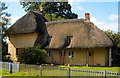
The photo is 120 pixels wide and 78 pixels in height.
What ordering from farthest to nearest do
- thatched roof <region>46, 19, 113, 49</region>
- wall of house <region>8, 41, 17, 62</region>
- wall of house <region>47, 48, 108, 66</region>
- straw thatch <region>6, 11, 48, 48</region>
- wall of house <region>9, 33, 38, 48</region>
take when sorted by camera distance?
wall of house <region>8, 41, 17, 62</region> → wall of house <region>9, 33, 38, 48</region> → straw thatch <region>6, 11, 48, 48</region> → wall of house <region>47, 48, 108, 66</region> → thatched roof <region>46, 19, 113, 49</region>

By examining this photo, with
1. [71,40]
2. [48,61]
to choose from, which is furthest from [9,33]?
[71,40]

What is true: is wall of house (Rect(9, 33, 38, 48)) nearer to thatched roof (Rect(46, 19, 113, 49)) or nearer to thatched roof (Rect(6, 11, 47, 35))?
thatched roof (Rect(6, 11, 47, 35))

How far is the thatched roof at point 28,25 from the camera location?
26.9 metres

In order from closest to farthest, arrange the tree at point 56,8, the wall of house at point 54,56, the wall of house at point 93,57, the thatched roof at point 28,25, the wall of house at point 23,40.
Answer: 1. the wall of house at point 93,57
2. the wall of house at point 54,56
3. the thatched roof at point 28,25
4. the wall of house at point 23,40
5. the tree at point 56,8

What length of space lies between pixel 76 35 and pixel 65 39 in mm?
1579

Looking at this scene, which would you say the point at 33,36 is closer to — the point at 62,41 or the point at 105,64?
the point at 62,41

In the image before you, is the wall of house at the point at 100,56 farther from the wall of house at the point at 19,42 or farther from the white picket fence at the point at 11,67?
the white picket fence at the point at 11,67

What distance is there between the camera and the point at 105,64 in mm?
23266

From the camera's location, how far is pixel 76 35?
24.3 m

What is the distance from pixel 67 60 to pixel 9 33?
9.88 m

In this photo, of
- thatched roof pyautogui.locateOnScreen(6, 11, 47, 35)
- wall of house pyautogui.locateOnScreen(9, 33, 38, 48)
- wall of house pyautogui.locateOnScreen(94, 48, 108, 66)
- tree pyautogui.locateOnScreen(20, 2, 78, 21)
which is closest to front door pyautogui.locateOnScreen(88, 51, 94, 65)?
wall of house pyautogui.locateOnScreen(94, 48, 108, 66)

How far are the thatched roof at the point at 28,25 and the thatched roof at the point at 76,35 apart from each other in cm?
153

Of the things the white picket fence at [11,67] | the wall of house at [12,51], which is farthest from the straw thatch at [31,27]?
the white picket fence at [11,67]

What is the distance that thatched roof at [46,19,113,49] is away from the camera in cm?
2261
